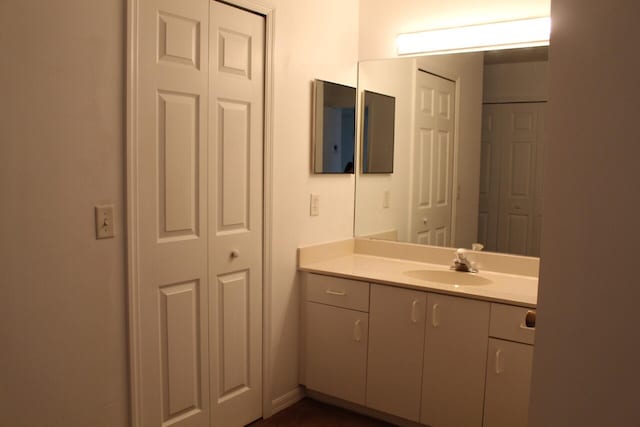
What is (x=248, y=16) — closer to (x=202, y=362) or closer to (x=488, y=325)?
(x=202, y=362)

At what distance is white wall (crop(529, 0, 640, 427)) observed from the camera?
59 centimetres

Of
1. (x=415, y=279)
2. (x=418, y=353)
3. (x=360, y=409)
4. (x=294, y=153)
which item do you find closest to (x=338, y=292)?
(x=415, y=279)

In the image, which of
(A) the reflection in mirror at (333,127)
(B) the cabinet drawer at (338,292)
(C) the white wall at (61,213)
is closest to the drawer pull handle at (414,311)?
(B) the cabinet drawer at (338,292)

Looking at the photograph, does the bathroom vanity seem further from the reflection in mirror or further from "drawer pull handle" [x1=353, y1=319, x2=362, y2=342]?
the reflection in mirror

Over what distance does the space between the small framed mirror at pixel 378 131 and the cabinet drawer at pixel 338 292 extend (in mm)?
770

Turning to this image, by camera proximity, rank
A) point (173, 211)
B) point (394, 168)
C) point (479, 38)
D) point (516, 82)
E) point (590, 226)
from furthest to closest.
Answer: point (394, 168) → point (479, 38) → point (516, 82) → point (173, 211) → point (590, 226)

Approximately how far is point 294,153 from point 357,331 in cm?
95

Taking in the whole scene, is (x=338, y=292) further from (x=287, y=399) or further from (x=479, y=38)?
(x=479, y=38)

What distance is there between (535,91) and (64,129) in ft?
6.88

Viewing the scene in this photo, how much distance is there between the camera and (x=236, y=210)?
2.44 meters

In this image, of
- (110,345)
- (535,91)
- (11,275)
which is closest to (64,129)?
(11,275)

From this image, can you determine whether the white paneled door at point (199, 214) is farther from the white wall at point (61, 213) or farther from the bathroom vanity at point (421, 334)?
the bathroom vanity at point (421, 334)

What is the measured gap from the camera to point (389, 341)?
255 centimetres

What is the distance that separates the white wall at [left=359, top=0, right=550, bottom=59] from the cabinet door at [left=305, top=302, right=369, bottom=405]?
1.50 m
